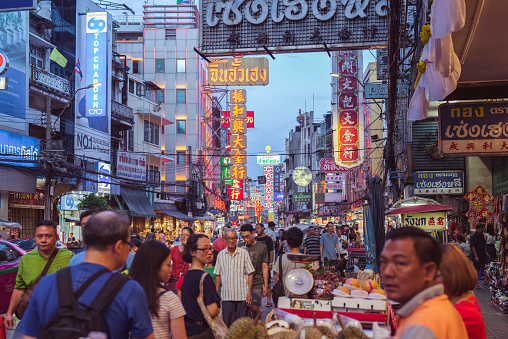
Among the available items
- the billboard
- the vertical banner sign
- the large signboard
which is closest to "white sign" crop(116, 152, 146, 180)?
the billboard

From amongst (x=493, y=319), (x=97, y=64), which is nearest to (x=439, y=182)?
(x=493, y=319)

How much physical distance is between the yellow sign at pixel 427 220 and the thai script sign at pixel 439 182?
18.1 ft

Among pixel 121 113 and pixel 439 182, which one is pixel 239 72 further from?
pixel 121 113

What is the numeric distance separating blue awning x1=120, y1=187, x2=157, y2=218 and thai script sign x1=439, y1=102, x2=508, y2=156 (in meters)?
34.6

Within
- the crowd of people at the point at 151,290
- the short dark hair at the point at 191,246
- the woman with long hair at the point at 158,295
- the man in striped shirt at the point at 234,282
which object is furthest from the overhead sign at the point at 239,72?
the woman with long hair at the point at 158,295

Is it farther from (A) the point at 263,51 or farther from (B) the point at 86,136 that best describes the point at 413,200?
(B) the point at 86,136

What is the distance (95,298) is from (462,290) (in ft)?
7.66

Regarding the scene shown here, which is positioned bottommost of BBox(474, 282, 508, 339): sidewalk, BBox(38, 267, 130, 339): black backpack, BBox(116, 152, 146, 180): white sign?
BBox(474, 282, 508, 339): sidewalk

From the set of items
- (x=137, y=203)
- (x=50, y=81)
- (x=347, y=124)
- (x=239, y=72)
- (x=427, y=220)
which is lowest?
(x=427, y=220)

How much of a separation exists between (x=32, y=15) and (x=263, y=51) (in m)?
16.5

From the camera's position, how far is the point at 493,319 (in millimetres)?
12594

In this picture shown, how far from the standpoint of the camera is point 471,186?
2398 centimetres

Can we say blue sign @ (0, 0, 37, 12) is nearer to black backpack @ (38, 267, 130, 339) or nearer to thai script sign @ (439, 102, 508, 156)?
thai script sign @ (439, 102, 508, 156)

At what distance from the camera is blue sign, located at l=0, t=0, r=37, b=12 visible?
977cm
